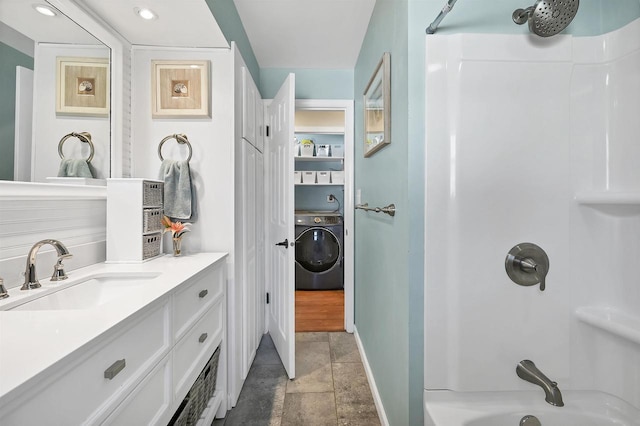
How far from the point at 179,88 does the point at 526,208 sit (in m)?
1.81

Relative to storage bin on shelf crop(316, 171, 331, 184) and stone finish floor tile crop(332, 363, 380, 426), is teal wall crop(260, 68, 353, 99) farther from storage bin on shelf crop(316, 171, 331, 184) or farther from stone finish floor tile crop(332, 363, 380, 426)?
stone finish floor tile crop(332, 363, 380, 426)

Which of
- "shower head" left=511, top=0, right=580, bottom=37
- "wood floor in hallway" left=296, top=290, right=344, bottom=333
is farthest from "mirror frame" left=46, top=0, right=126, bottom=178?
"wood floor in hallway" left=296, top=290, right=344, bottom=333

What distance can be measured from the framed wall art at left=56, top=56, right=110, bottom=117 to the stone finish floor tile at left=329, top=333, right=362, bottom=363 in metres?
2.13

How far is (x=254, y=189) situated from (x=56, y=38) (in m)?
1.22

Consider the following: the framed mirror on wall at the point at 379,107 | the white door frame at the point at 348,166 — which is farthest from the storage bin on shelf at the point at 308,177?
the framed mirror on wall at the point at 379,107

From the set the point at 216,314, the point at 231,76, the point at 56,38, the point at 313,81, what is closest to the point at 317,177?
the point at 313,81

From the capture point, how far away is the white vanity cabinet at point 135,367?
52 cm

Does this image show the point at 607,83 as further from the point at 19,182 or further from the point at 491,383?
the point at 19,182

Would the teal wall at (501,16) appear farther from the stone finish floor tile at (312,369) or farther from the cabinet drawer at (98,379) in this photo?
the stone finish floor tile at (312,369)

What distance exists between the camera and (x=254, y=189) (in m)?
2.05

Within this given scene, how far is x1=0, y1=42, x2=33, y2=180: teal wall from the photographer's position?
0.90 meters

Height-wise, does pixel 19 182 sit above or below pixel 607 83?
below

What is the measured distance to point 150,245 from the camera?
1.41m

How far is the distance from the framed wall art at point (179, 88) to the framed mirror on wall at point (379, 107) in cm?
96
